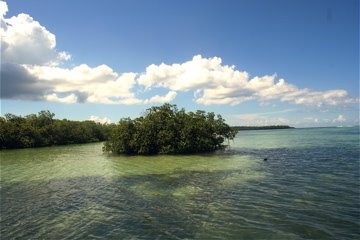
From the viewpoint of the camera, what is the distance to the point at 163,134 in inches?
1775

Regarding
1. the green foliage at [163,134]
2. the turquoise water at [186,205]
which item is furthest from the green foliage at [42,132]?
the turquoise water at [186,205]

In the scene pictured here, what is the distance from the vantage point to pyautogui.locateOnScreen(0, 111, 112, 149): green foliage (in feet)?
232

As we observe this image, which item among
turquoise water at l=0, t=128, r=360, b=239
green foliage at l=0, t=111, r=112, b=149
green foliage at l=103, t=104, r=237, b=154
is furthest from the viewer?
green foliage at l=0, t=111, r=112, b=149

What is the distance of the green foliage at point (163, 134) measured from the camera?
4503cm

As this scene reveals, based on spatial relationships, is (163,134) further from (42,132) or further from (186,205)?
(42,132)

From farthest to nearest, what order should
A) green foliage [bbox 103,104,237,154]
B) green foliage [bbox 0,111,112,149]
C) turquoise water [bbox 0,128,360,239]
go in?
1. green foliage [bbox 0,111,112,149]
2. green foliage [bbox 103,104,237,154]
3. turquoise water [bbox 0,128,360,239]

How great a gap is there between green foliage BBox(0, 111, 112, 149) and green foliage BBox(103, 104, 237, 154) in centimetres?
3406

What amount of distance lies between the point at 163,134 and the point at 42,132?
157 feet

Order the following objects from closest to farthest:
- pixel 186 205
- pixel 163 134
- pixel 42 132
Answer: pixel 186 205
pixel 163 134
pixel 42 132

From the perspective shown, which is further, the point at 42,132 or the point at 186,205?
the point at 42,132

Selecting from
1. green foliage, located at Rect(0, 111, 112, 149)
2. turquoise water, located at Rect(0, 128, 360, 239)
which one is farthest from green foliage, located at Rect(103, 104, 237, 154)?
green foliage, located at Rect(0, 111, 112, 149)

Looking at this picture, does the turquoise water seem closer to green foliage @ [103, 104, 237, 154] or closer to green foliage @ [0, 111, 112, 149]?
green foliage @ [103, 104, 237, 154]

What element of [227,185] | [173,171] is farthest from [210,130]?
[227,185]

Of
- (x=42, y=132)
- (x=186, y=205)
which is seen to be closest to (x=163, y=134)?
(x=186, y=205)
